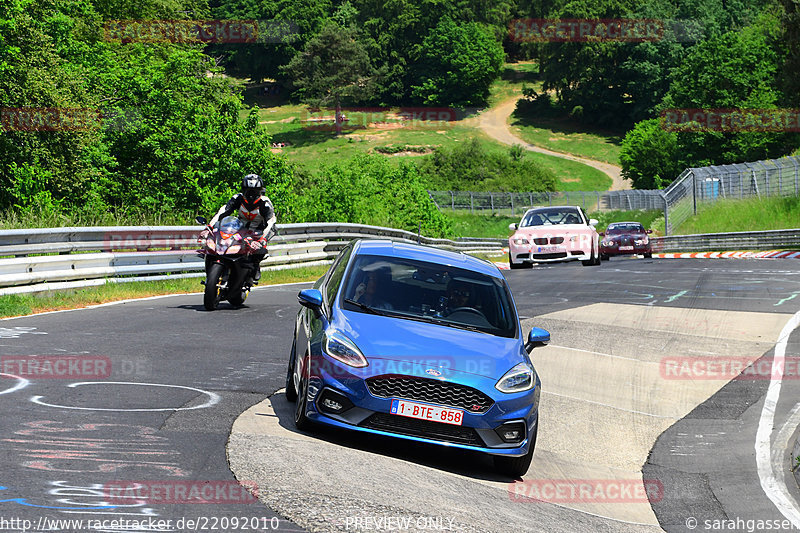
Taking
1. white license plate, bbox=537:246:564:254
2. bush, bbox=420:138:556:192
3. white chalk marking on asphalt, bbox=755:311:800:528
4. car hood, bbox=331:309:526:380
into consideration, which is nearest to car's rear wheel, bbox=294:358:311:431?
car hood, bbox=331:309:526:380

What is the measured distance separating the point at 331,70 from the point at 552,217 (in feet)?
392

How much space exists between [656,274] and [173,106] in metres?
24.5

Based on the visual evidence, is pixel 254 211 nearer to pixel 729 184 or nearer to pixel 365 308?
pixel 365 308

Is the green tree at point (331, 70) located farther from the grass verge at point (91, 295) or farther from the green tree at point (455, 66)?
the grass verge at point (91, 295)

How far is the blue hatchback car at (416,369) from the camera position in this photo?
7.43 meters

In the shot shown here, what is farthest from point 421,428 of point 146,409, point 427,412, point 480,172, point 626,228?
point 480,172

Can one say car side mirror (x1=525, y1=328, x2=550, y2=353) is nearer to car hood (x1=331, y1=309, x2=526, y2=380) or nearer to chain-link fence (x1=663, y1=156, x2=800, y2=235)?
car hood (x1=331, y1=309, x2=526, y2=380)

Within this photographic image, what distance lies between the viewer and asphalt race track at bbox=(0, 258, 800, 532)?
5.84 metres

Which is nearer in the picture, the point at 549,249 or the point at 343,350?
the point at 343,350

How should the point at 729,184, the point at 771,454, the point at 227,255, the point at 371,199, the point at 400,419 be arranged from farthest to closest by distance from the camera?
1. the point at 729,184
2. the point at 371,199
3. the point at 227,255
4. the point at 771,454
5. the point at 400,419

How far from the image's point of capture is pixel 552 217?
25.9 m

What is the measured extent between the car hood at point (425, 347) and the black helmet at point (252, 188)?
7.01 m

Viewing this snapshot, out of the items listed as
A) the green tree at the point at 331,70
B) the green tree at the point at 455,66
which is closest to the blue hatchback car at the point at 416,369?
the green tree at the point at 331,70

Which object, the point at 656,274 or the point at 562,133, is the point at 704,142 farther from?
the point at 656,274
